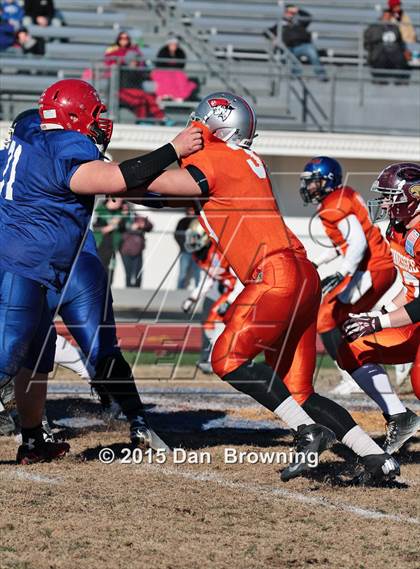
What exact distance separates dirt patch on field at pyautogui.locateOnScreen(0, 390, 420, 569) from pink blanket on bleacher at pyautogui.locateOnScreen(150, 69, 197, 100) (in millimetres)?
7634

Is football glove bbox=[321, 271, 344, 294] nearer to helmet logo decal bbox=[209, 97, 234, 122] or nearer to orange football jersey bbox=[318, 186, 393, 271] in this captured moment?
orange football jersey bbox=[318, 186, 393, 271]

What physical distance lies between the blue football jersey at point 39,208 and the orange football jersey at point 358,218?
10.7 ft

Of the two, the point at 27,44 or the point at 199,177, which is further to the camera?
the point at 27,44

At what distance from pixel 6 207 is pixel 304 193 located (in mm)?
3503

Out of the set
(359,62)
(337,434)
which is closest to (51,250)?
(337,434)

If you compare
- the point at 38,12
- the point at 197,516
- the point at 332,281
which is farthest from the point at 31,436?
the point at 38,12

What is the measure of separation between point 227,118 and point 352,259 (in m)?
3.16

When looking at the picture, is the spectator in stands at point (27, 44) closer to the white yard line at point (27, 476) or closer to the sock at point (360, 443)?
the white yard line at point (27, 476)

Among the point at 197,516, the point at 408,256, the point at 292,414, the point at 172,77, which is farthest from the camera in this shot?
the point at 172,77

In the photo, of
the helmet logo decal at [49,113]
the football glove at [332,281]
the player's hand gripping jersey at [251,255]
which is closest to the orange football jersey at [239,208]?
the player's hand gripping jersey at [251,255]

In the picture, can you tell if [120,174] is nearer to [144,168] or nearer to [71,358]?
[144,168]

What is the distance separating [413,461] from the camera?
18.1 ft

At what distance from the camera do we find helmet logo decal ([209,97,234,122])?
4.80 metres

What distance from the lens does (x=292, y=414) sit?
186 inches
